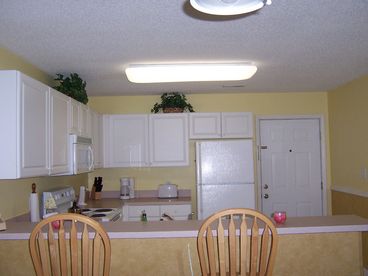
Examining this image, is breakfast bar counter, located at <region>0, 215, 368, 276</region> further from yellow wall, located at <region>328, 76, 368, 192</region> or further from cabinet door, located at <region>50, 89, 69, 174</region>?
yellow wall, located at <region>328, 76, 368, 192</region>

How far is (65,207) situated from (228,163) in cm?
196

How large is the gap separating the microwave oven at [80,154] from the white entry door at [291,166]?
242 cm

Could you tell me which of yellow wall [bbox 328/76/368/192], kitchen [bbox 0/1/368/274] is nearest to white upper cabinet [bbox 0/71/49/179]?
kitchen [bbox 0/1/368/274]

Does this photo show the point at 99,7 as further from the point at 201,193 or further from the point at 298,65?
the point at 201,193

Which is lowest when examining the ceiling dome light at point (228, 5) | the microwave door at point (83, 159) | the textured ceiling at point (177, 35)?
the microwave door at point (83, 159)

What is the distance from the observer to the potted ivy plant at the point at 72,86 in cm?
360

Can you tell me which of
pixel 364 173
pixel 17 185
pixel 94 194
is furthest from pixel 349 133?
pixel 17 185

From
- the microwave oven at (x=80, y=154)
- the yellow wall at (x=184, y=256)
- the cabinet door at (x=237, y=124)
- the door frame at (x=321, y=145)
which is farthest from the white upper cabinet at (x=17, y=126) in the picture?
the door frame at (x=321, y=145)

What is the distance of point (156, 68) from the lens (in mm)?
3504

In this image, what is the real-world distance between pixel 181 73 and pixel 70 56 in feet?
3.47

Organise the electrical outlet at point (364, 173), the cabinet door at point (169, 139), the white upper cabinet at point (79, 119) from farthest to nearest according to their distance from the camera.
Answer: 1. the cabinet door at point (169, 139)
2. the electrical outlet at point (364, 173)
3. the white upper cabinet at point (79, 119)

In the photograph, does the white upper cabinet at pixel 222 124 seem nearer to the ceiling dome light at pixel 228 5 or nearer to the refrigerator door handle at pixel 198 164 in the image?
the refrigerator door handle at pixel 198 164

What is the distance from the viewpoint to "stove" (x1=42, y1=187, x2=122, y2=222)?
136 inches

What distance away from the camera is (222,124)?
15.8ft
